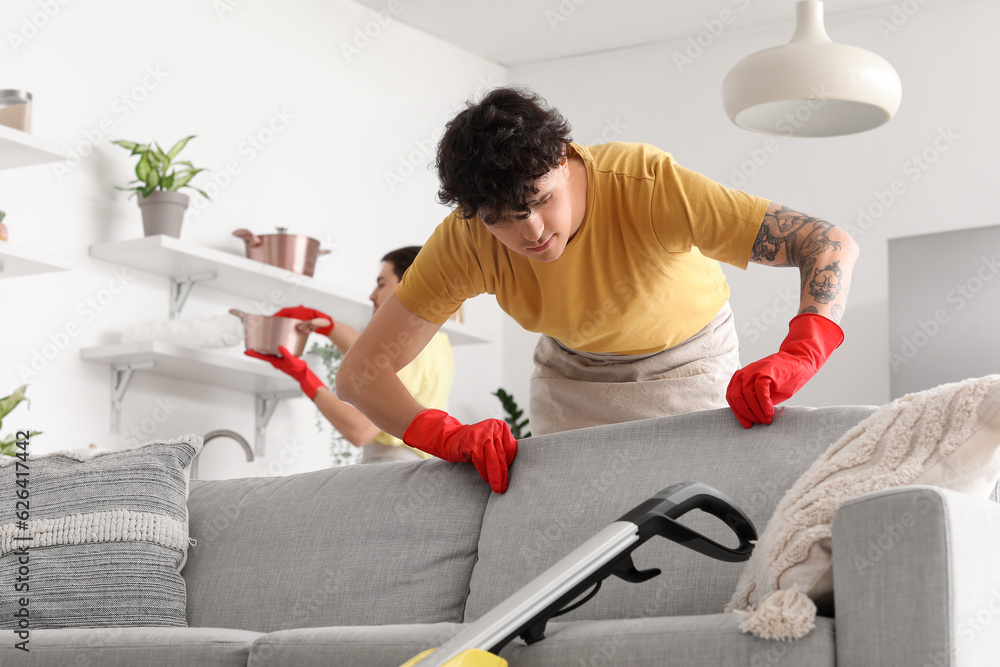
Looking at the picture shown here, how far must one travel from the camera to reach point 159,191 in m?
2.92

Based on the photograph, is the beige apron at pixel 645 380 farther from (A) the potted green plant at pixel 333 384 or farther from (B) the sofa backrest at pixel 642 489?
(A) the potted green plant at pixel 333 384

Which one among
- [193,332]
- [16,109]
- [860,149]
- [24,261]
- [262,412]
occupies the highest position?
[860,149]

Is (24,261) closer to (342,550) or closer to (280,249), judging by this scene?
(280,249)

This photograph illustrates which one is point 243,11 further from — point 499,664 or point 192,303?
point 499,664

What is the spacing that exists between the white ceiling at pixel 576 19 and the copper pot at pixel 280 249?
1223 mm

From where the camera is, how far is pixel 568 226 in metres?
1.58

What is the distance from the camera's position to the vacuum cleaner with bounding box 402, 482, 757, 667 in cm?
104

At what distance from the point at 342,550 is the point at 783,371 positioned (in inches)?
34.1

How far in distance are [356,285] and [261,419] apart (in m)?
0.66

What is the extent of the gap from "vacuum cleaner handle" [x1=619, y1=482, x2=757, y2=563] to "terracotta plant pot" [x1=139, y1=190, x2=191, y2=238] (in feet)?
6.91

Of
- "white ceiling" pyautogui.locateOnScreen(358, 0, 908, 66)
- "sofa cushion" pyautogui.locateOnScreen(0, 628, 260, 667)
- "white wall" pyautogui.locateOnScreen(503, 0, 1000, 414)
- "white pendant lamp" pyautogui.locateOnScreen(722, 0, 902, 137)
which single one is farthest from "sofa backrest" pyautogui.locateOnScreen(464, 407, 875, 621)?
"white ceiling" pyautogui.locateOnScreen(358, 0, 908, 66)

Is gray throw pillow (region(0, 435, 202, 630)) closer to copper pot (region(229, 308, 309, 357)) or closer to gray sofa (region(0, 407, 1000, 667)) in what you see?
gray sofa (region(0, 407, 1000, 667))

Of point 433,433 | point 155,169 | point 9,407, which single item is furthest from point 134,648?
point 155,169

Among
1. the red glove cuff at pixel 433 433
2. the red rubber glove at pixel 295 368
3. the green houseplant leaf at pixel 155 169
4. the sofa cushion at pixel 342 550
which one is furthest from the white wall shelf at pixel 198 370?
the red glove cuff at pixel 433 433
